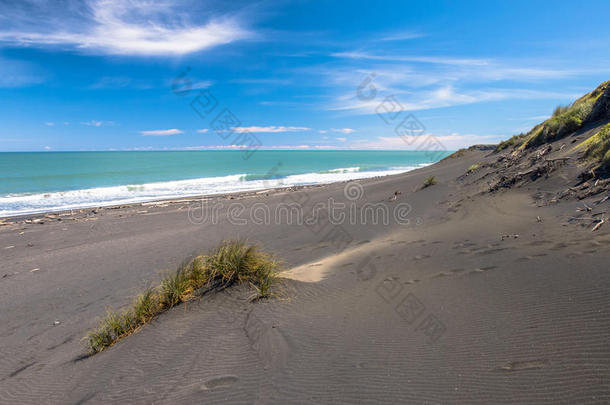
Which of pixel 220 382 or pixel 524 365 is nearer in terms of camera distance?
pixel 524 365

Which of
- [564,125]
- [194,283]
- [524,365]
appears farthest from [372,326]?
[564,125]

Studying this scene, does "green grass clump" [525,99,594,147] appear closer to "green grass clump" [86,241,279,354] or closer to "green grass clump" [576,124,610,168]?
"green grass clump" [576,124,610,168]

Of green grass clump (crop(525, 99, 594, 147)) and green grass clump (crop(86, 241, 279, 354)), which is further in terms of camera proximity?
green grass clump (crop(525, 99, 594, 147))

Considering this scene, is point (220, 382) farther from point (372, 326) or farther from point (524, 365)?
point (524, 365)

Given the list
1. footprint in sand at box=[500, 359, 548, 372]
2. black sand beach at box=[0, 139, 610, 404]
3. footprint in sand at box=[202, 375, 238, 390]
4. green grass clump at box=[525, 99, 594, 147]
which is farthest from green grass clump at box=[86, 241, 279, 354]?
green grass clump at box=[525, 99, 594, 147]

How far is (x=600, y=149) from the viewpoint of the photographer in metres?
7.25

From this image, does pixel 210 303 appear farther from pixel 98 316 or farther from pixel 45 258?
pixel 45 258

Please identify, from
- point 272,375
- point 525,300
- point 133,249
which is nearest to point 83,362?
point 272,375

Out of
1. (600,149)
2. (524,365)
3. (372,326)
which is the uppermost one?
(600,149)

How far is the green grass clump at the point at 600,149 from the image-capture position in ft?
21.9

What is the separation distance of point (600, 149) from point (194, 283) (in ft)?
29.7

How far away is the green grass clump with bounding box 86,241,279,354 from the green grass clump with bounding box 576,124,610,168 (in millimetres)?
7163

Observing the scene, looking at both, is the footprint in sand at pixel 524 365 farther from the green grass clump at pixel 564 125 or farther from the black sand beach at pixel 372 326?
the green grass clump at pixel 564 125

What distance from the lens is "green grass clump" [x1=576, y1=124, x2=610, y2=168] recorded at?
666 centimetres
